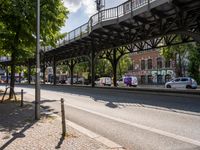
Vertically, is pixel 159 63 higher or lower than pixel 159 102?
higher

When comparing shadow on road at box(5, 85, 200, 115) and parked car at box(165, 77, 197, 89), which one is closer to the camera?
shadow on road at box(5, 85, 200, 115)

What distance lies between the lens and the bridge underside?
85.9 ft

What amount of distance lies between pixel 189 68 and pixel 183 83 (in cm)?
1524

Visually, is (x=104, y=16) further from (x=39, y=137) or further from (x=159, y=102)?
(x=39, y=137)

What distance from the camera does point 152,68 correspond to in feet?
268

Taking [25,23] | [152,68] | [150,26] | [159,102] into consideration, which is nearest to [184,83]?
[150,26]

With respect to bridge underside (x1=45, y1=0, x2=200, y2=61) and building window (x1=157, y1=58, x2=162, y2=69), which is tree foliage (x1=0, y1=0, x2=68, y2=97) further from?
building window (x1=157, y1=58, x2=162, y2=69)

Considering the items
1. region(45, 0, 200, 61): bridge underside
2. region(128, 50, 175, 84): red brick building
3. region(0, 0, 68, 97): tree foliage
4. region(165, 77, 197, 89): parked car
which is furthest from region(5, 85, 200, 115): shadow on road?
region(128, 50, 175, 84): red brick building

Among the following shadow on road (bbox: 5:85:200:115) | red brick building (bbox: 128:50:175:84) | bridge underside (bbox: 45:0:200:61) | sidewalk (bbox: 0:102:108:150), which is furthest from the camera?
red brick building (bbox: 128:50:175:84)

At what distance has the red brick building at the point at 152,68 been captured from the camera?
77688 mm

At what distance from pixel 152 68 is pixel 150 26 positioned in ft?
161

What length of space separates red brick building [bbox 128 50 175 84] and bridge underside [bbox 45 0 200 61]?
31829 millimetres

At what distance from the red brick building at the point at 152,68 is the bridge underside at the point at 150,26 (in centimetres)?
3183

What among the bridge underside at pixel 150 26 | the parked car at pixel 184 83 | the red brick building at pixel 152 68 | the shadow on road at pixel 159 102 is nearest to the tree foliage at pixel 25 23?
the shadow on road at pixel 159 102
